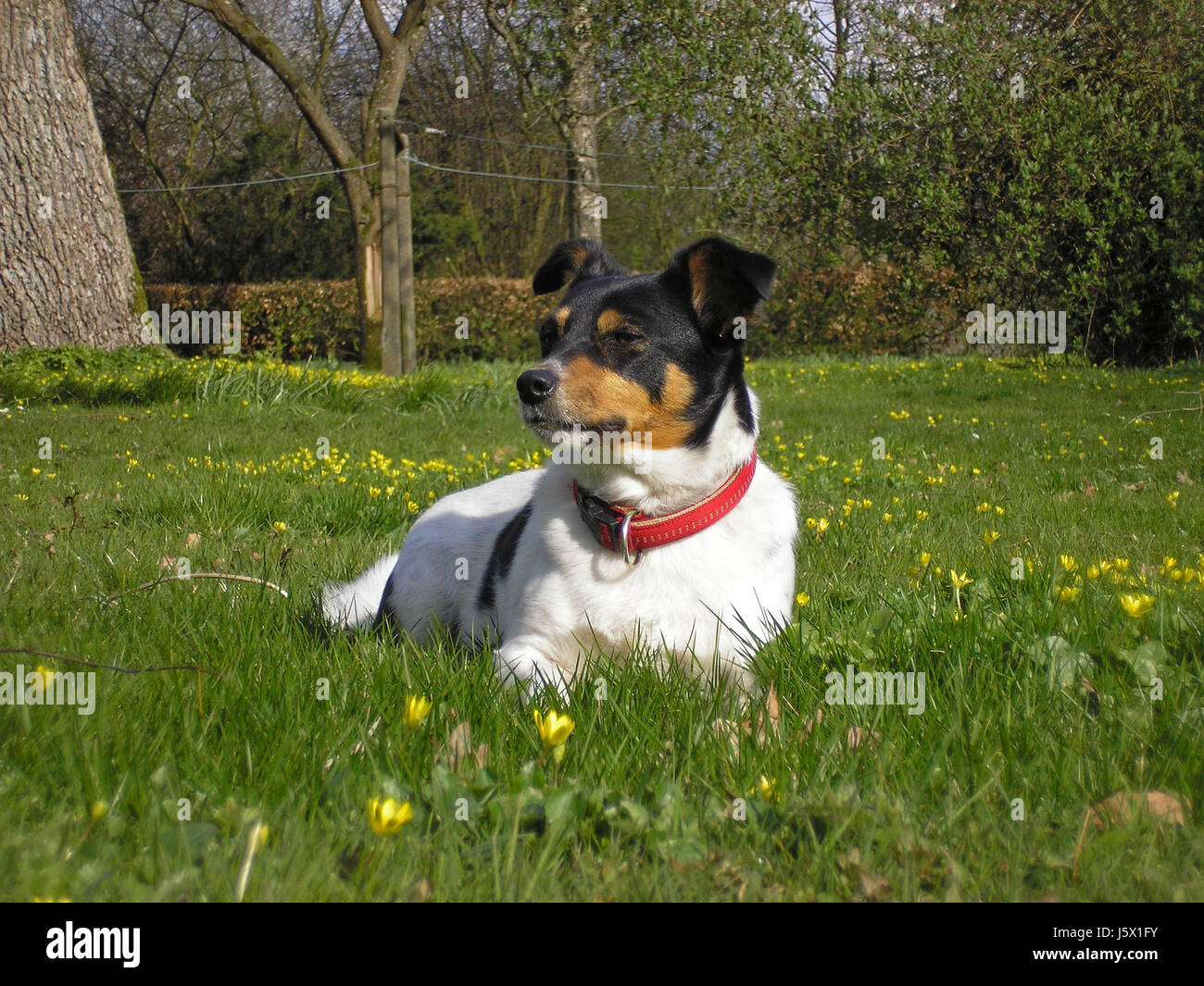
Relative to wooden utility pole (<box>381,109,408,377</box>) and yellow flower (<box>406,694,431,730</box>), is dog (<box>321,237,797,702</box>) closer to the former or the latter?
yellow flower (<box>406,694,431,730</box>)

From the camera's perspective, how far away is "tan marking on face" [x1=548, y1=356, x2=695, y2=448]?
10.0 feet

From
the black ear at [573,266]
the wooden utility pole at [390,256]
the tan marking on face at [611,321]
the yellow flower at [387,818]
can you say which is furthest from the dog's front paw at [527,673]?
the wooden utility pole at [390,256]

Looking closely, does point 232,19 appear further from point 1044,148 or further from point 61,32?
point 1044,148

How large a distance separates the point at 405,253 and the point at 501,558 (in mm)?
11368

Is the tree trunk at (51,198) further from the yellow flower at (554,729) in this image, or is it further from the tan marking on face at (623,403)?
the yellow flower at (554,729)

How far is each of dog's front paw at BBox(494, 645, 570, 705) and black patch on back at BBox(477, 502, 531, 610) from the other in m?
0.45

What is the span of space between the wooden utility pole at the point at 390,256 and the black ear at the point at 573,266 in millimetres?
9684

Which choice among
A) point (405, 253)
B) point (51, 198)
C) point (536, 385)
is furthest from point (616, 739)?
point (405, 253)

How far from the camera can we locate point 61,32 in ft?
35.1

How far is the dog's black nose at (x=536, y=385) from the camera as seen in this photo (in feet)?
9.82

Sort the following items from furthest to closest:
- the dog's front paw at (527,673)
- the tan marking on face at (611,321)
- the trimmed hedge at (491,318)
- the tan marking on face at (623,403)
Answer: the trimmed hedge at (491,318) → the tan marking on face at (611,321) → the tan marking on face at (623,403) → the dog's front paw at (527,673)

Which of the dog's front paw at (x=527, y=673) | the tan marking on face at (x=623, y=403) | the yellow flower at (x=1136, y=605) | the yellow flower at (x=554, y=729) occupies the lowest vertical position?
the dog's front paw at (x=527, y=673)
